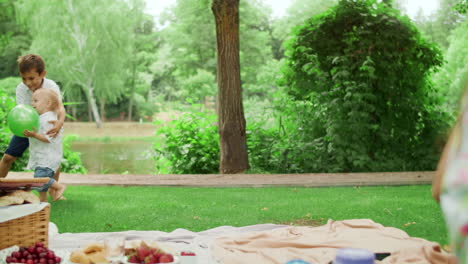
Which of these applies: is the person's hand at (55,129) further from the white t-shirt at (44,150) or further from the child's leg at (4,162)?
the child's leg at (4,162)

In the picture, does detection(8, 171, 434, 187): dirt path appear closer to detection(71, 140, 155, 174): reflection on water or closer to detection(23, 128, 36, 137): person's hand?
detection(23, 128, 36, 137): person's hand

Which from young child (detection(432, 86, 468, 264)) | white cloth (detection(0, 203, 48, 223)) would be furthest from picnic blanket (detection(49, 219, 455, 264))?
young child (detection(432, 86, 468, 264))

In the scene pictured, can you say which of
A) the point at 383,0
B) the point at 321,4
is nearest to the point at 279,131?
the point at 383,0

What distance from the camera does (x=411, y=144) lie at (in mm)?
9609

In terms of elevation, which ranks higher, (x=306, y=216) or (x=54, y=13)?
(x=54, y=13)

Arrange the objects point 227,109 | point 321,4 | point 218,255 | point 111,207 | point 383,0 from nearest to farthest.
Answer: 1. point 218,255
2. point 111,207
3. point 227,109
4. point 383,0
5. point 321,4

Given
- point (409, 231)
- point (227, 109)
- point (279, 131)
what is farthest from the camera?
point (279, 131)

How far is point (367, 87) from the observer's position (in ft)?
30.8

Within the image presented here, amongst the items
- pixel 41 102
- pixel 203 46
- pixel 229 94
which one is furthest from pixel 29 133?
pixel 203 46

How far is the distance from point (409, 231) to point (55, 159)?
12.3 feet

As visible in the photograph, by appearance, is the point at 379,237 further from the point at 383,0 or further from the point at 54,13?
the point at 54,13

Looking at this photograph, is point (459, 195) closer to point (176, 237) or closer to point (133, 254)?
point (133, 254)

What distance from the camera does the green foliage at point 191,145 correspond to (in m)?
9.77

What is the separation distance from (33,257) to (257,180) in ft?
15.6
